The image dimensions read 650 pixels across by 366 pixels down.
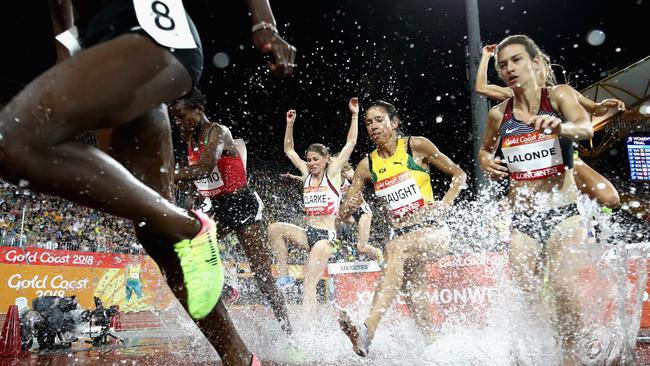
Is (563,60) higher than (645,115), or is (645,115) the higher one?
(563,60)

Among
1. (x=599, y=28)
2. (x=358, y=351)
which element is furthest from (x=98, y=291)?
(x=599, y=28)

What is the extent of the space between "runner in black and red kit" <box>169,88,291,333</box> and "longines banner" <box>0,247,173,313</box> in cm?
396

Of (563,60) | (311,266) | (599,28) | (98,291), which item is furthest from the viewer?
(563,60)

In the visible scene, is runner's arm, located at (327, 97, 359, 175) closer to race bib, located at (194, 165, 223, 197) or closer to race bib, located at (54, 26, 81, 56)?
race bib, located at (194, 165, 223, 197)

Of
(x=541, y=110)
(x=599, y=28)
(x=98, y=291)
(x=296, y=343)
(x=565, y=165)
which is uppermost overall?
(x=599, y=28)

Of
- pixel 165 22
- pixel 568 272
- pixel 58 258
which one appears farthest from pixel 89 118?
pixel 58 258

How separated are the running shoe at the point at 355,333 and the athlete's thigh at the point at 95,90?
6.48ft

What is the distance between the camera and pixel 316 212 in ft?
23.1

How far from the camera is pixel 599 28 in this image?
56.7 feet

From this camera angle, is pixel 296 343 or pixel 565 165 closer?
pixel 565 165

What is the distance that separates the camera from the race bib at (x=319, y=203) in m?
7.03

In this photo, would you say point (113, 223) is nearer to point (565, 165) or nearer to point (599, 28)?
point (565, 165)

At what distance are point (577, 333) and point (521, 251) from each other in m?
0.57

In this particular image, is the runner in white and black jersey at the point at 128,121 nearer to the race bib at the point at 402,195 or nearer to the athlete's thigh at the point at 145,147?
the athlete's thigh at the point at 145,147
